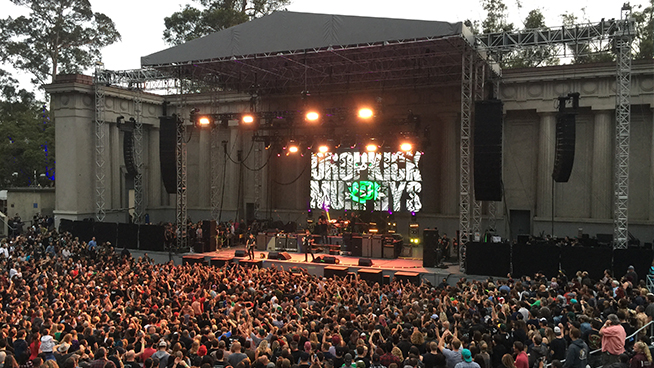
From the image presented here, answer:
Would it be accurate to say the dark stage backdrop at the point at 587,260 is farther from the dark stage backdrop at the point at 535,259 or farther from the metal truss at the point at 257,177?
the metal truss at the point at 257,177

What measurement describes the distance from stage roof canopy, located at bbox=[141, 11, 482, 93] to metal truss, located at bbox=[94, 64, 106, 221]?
611cm

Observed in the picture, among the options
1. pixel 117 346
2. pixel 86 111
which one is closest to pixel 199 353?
pixel 117 346

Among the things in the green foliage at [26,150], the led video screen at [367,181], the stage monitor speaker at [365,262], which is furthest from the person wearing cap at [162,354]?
the green foliage at [26,150]

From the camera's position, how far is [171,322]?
10.5 m

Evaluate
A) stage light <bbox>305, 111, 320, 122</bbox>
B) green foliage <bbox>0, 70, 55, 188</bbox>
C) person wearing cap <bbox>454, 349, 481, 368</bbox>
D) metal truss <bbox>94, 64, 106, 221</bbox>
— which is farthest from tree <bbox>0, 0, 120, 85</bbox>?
person wearing cap <bbox>454, 349, 481, 368</bbox>

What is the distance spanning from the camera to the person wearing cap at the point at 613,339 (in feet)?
27.1

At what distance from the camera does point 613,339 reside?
8297 millimetres

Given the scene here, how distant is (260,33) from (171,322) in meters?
13.6

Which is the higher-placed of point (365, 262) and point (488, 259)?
point (488, 259)

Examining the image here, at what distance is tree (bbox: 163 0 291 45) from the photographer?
4022cm

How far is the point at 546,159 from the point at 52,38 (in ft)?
130

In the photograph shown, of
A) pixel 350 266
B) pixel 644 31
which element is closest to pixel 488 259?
pixel 350 266

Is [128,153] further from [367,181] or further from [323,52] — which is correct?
[323,52]

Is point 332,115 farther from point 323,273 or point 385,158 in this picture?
point 323,273
